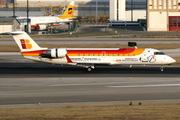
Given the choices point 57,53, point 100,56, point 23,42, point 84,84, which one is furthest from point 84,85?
point 23,42

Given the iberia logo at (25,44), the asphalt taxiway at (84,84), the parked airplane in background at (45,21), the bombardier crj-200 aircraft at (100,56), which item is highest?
the parked airplane in background at (45,21)

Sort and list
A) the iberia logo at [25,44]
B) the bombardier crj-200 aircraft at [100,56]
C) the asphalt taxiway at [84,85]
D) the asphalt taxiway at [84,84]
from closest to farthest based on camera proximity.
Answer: the asphalt taxiway at [84,85]
the asphalt taxiway at [84,84]
the bombardier crj-200 aircraft at [100,56]
the iberia logo at [25,44]

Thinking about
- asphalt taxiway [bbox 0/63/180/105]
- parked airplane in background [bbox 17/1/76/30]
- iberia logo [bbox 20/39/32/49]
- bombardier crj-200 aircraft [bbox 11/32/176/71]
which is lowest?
asphalt taxiway [bbox 0/63/180/105]

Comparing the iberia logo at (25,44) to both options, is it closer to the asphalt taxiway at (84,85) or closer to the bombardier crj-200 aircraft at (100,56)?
the bombardier crj-200 aircraft at (100,56)

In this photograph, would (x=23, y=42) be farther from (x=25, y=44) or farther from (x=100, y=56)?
(x=100, y=56)

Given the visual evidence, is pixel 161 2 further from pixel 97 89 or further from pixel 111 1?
pixel 97 89

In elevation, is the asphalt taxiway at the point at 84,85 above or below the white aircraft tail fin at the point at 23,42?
below

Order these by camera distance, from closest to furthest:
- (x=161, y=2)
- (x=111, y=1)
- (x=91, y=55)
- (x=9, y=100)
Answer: (x=9, y=100) → (x=91, y=55) → (x=161, y=2) → (x=111, y=1)

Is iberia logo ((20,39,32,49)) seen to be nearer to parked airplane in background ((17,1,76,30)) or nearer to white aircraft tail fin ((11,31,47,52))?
white aircraft tail fin ((11,31,47,52))

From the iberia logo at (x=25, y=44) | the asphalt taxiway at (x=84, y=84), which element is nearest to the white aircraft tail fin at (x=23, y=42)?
the iberia logo at (x=25, y=44)

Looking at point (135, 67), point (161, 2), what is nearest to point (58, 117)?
point (135, 67)

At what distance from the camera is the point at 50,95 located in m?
23.0

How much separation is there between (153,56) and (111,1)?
108m

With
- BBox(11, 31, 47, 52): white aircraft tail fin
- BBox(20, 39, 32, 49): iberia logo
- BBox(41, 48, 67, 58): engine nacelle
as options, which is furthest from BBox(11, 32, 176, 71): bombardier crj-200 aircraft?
BBox(20, 39, 32, 49): iberia logo
